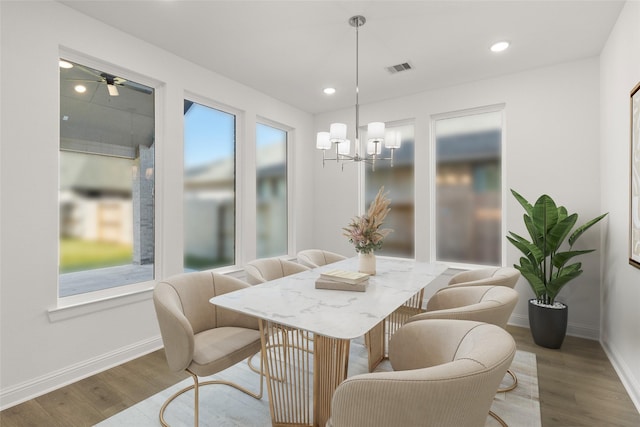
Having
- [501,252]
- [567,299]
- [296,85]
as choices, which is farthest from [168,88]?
[567,299]

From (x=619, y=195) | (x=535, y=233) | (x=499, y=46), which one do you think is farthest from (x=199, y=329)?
(x=499, y=46)

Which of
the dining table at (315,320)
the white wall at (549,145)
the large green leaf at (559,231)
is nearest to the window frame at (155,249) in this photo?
the dining table at (315,320)

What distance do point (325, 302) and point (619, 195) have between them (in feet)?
8.63

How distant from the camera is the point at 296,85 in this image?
4.04 metres

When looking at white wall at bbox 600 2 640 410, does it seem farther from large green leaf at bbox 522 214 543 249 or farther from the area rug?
the area rug

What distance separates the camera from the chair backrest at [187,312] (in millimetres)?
1711

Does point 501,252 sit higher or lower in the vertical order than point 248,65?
lower

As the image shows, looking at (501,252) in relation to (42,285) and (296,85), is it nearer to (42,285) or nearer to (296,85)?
(296,85)

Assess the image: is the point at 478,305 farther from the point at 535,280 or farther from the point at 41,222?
the point at 41,222

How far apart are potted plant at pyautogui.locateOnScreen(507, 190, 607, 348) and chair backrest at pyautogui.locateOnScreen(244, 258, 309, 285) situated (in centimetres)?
213

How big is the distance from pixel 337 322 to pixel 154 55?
117 inches

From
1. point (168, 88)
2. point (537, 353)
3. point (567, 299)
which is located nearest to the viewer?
point (537, 353)

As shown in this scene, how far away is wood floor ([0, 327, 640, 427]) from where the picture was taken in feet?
6.62

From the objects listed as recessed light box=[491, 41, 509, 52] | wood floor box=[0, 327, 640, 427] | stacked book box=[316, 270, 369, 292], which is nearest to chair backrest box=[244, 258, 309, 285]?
stacked book box=[316, 270, 369, 292]
